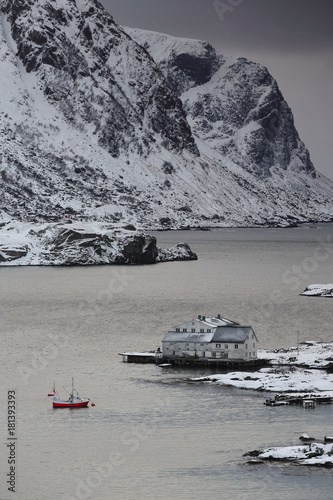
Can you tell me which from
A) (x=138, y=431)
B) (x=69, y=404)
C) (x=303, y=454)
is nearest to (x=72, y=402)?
(x=69, y=404)

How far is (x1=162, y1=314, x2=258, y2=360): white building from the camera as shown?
13345cm

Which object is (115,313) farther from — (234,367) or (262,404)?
(262,404)

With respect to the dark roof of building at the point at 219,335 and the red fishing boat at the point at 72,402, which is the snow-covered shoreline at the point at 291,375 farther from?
the red fishing boat at the point at 72,402

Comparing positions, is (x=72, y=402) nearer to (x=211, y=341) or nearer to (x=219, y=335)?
(x=211, y=341)

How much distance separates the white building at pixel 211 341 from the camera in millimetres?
133450

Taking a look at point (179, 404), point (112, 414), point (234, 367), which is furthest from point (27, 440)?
point (234, 367)

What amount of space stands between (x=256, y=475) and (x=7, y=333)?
8102 centimetres

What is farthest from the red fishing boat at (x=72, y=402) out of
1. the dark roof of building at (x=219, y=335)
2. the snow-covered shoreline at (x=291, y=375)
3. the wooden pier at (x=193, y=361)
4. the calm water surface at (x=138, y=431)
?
the dark roof of building at (x=219, y=335)

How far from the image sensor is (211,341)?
136000 millimetres

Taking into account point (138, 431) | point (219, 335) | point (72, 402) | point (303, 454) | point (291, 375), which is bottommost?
point (303, 454)

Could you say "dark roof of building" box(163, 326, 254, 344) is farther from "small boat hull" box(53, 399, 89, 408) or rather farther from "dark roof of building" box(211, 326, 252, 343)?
"small boat hull" box(53, 399, 89, 408)

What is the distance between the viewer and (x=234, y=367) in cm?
13150

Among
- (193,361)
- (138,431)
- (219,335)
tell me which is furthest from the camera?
(219,335)

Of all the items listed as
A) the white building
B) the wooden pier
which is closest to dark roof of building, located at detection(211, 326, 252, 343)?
the white building
